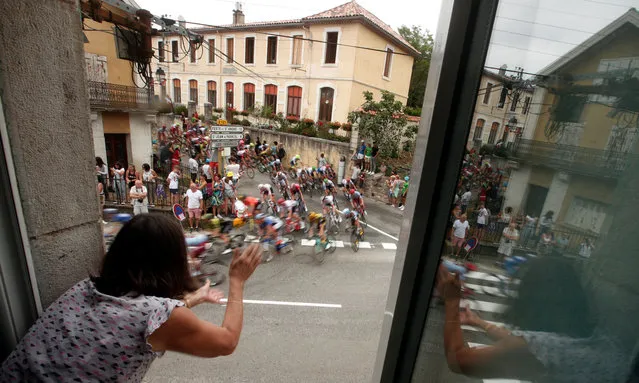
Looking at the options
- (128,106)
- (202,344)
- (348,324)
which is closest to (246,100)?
Answer: (128,106)

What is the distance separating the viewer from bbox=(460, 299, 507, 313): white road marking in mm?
626

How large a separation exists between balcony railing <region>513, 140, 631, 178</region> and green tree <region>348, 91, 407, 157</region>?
1287 centimetres

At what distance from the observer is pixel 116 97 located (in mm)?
10570

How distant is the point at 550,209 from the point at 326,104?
1706cm

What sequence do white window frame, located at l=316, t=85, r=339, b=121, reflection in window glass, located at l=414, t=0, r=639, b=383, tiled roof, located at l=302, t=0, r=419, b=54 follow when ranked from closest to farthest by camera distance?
1. reflection in window glass, located at l=414, t=0, r=639, b=383
2. tiled roof, located at l=302, t=0, r=419, b=54
3. white window frame, located at l=316, t=85, r=339, b=121

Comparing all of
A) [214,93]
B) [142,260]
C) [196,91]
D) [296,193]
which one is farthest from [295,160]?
[196,91]

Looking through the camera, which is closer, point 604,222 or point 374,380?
point 604,222

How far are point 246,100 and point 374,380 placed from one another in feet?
68.3

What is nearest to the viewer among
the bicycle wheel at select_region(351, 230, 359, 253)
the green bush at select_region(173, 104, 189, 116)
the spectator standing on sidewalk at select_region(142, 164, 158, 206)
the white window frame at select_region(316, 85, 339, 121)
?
the bicycle wheel at select_region(351, 230, 359, 253)

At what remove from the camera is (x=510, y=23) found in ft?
1.96

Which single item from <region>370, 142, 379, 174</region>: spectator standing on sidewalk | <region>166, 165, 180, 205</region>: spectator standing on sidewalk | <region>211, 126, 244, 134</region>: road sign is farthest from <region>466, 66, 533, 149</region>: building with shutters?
<region>370, 142, 379, 174</region>: spectator standing on sidewalk

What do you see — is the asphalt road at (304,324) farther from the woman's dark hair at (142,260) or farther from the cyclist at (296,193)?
the woman's dark hair at (142,260)

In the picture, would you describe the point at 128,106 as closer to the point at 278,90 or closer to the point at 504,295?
the point at 278,90

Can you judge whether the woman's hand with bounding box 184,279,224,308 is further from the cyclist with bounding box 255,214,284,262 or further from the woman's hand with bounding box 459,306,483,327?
the cyclist with bounding box 255,214,284,262
